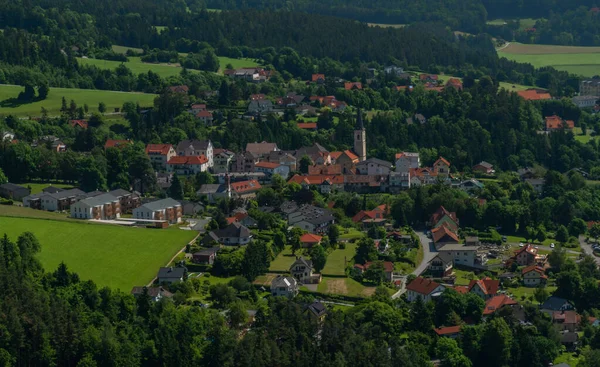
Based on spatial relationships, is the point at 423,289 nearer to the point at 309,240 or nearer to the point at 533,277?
the point at 533,277

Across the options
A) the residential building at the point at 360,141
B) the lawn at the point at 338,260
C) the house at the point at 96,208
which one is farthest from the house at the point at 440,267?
the residential building at the point at 360,141

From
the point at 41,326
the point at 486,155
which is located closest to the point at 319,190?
the point at 486,155

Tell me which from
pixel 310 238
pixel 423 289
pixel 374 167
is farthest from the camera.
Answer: pixel 374 167

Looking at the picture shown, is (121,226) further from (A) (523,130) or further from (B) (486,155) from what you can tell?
(A) (523,130)

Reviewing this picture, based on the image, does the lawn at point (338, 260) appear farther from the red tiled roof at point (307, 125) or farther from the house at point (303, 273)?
the red tiled roof at point (307, 125)

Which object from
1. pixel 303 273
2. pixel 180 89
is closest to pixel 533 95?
pixel 180 89

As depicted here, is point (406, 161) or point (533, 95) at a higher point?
point (406, 161)
